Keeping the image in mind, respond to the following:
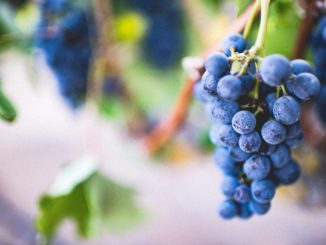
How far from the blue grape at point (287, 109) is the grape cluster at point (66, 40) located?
0.41 meters

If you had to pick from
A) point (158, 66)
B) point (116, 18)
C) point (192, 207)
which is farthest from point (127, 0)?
point (192, 207)

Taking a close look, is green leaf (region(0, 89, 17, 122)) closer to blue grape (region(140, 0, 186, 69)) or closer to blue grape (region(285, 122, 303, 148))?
blue grape (region(285, 122, 303, 148))

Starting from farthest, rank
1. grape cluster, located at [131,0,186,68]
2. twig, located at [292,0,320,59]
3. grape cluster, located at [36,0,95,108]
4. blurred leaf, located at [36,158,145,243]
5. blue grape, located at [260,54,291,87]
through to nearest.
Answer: grape cluster, located at [131,0,186,68] → grape cluster, located at [36,0,95,108] → blurred leaf, located at [36,158,145,243] → twig, located at [292,0,320,59] → blue grape, located at [260,54,291,87]

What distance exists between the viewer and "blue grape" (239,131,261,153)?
30cm

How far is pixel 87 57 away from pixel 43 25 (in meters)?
0.09

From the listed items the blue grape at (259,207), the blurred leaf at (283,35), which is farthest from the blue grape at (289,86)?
the blurred leaf at (283,35)

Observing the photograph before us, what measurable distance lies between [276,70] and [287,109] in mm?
35

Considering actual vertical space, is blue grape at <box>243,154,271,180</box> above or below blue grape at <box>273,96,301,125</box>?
below

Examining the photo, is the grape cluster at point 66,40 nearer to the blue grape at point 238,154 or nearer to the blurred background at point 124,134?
the blurred background at point 124,134

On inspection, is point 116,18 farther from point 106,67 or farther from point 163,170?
point 163,170

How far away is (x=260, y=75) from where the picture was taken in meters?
0.29

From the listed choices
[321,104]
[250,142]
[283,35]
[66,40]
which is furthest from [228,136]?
[66,40]

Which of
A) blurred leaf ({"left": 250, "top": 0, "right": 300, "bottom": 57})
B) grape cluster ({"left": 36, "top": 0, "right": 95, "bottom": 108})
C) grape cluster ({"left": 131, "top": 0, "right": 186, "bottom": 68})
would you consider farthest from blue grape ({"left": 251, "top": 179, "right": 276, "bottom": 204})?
grape cluster ({"left": 131, "top": 0, "right": 186, "bottom": 68})

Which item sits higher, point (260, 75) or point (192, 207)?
point (192, 207)
